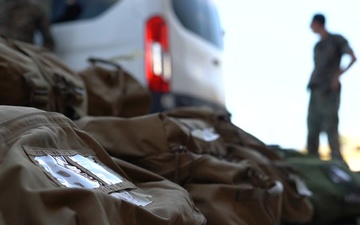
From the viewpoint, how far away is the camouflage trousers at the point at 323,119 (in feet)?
15.8

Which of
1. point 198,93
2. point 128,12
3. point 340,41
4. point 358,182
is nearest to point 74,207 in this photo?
point 358,182

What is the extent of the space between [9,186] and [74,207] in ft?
0.31

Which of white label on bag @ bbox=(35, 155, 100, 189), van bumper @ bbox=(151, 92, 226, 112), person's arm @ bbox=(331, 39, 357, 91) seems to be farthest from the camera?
person's arm @ bbox=(331, 39, 357, 91)

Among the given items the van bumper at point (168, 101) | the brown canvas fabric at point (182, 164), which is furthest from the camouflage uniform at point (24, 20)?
the brown canvas fabric at point (182, 164)

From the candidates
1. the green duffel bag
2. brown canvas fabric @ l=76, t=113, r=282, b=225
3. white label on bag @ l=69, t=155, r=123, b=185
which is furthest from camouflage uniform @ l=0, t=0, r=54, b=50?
white label on bag @ l=69, t=155, r=123, b=185

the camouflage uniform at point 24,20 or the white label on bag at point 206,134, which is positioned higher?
the camouflage uniform at point 24,20

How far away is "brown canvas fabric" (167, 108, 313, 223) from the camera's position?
211 centimetres

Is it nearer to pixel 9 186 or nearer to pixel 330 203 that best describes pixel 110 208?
pixel 9 186

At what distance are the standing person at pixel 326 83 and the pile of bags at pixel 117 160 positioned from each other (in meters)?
2.47

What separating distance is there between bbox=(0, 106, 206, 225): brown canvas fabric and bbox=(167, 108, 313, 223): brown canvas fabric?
717mm

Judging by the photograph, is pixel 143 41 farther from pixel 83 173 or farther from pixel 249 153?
pixel 83 173

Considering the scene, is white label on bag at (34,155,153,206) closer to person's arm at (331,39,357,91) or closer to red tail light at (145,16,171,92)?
red tail light at (145,16,171,92)

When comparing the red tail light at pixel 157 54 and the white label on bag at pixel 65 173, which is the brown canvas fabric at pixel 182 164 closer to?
the white label on bag at pixel 65 173

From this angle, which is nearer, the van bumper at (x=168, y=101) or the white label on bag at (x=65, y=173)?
the white label on bag at (x=65, y=173)
